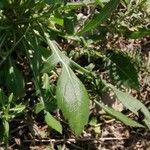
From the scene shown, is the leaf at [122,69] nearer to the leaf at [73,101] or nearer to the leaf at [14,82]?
the leaf at [73,101]

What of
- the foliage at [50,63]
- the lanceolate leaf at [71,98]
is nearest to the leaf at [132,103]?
the foliage at [50,63]

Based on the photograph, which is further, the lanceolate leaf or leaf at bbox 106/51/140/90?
leaf at bbox 106/51/140/90

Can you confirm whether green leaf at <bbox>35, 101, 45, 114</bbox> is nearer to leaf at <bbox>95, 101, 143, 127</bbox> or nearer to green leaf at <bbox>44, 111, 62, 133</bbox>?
green leaf at <bbox>44, 111, 62, 133</bbox>

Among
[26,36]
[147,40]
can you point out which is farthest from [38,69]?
[147,40]

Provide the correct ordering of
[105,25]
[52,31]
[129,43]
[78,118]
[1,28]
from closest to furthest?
[78,118], [1,28], [52,31], [105,25], [129,43]

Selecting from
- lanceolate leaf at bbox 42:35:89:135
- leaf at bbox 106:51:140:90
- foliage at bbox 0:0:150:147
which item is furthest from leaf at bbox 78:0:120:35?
leaf at bbox 106:51:140:90

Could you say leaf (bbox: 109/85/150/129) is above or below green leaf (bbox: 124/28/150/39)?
below

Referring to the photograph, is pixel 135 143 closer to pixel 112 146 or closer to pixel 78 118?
pixel 112 146

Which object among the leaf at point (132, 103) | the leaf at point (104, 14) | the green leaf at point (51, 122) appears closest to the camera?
the leaf at point (104, 14)
